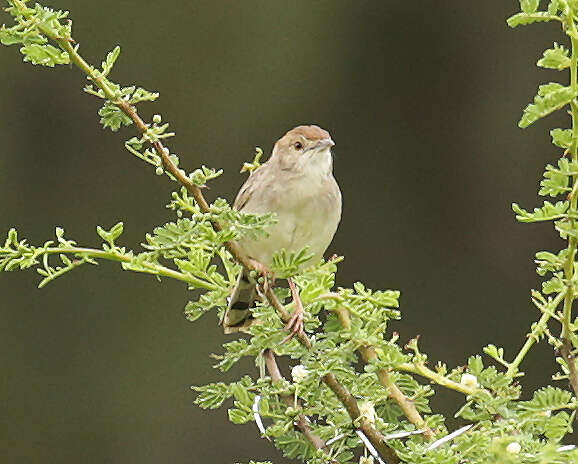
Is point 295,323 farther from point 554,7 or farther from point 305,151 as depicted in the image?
point 305,151

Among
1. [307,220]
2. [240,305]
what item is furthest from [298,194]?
[240,305]

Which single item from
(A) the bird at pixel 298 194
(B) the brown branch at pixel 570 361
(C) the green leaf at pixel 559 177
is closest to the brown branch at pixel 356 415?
(B) the brown branch at pixel 570 361

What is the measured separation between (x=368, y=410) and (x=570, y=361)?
0.24 m

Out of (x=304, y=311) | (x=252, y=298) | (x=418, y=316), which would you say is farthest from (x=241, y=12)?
(x=304, y=311)

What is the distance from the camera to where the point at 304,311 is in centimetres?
163

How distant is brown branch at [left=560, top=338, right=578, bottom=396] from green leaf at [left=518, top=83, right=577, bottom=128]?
283mm

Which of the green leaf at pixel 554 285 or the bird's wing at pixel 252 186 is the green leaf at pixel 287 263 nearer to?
the green leaf at pixel 554 285

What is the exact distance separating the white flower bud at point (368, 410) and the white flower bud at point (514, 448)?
0.87 ft

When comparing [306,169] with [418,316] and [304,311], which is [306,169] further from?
[418,316]

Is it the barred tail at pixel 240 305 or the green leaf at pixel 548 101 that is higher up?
the green leaf at pixel 548 101

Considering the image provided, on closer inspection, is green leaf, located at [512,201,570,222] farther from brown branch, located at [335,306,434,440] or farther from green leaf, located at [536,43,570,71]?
brown branch, located at [335,306,434,440]

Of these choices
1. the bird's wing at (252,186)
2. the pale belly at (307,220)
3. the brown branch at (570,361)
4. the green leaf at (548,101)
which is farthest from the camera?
the bird's wing at (252,186)

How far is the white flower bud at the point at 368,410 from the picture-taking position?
4.89 ft

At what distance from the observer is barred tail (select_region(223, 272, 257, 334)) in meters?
1.80
